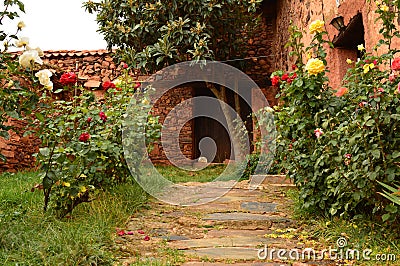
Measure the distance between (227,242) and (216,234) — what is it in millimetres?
209

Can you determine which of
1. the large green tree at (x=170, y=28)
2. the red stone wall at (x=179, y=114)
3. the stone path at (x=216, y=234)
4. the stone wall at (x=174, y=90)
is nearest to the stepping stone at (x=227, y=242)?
the stone path at (x=216, y=234)

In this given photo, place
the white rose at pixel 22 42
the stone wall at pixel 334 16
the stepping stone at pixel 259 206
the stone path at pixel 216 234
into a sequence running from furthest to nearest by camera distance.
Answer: the stepping stone at pixel 259 206 < the stone wall at pixel 334 16 < the white rose at pixel 22 42 < the stone path at pixel 216 234

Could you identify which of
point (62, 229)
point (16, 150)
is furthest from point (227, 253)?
point (16, 150)

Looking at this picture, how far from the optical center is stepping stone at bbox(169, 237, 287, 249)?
248cm

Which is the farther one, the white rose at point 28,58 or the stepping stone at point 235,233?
the stepping stone at point 235,233

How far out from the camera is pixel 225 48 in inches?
299

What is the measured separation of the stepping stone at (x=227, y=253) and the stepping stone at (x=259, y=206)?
95cm

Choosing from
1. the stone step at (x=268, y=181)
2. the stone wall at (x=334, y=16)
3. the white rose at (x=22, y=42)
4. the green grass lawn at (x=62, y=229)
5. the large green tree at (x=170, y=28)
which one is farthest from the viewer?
the large green tree at (x=170, y=28)

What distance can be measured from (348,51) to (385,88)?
2089 millimetres

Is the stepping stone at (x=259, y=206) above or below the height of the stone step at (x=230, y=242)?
above

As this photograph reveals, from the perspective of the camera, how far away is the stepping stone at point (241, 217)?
302 centimetres

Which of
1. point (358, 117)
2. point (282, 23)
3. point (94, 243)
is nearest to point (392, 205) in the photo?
point (358, 117)

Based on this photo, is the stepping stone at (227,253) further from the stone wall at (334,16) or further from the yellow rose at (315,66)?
the stone wall at (334,16)

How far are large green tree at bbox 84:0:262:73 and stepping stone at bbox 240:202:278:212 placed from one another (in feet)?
12.5
